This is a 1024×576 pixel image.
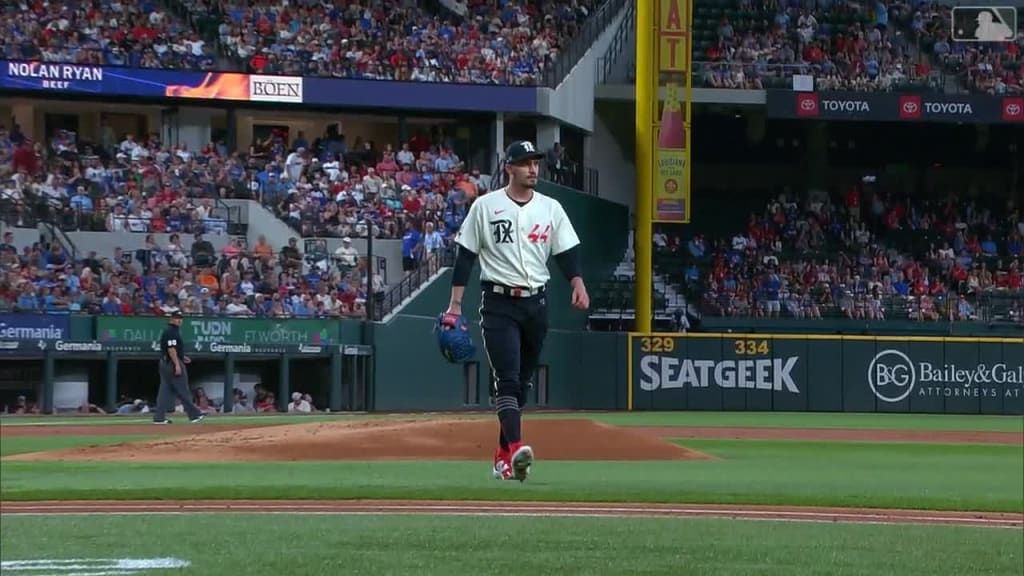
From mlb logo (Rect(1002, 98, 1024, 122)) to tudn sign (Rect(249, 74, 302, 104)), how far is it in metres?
17.4

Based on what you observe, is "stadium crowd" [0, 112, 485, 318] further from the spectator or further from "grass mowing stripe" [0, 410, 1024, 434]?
"grass mowing stripe" [0, 410, 1024, 434]

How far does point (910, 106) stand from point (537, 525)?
30.2 meters

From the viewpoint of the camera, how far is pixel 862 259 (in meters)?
40.7

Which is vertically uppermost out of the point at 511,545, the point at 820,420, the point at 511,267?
the point at 511,267

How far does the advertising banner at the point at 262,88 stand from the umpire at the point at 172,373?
11.1m

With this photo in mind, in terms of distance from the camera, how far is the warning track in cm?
1463

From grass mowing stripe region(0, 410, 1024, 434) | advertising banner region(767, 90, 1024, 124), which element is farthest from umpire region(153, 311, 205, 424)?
advertising banner region(767, 90, 1024, 124)

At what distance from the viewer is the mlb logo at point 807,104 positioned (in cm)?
4134

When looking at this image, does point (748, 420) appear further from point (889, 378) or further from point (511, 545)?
point (511, 545)

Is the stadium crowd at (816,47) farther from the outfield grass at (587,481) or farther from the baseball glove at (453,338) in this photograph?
the baseball glove at (453,338)

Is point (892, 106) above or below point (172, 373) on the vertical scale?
above

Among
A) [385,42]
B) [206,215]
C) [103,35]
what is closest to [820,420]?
[206,215]

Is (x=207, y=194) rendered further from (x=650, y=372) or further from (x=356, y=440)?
(x=356, y=440)

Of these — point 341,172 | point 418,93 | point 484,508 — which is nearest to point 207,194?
point 341,172
